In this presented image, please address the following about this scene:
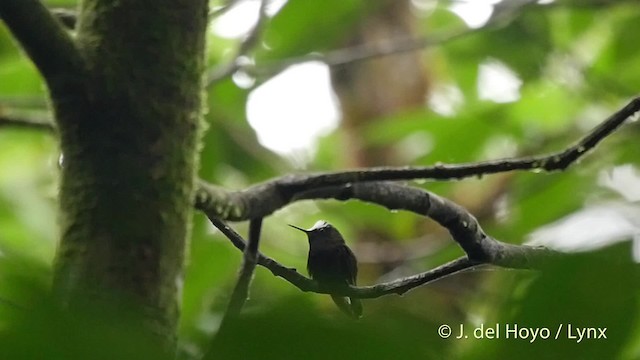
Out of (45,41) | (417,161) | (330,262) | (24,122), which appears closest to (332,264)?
(330,262)

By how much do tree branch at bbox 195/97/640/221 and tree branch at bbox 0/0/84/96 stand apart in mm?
64

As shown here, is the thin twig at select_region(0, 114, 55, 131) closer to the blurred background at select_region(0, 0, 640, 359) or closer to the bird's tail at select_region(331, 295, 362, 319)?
the blurred background at select_region(0, 0, 640, 359)

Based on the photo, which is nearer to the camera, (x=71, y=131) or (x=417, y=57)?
(x=71, y=131)

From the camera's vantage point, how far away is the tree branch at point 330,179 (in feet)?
1.01

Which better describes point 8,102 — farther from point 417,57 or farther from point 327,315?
point 417,57

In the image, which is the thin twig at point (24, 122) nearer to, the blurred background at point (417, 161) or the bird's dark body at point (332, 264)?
the blurred background at point (417, 161)

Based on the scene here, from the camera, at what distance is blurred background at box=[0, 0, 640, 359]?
0.14 meters

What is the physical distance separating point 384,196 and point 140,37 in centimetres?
12

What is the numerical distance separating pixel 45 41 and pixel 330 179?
109mm

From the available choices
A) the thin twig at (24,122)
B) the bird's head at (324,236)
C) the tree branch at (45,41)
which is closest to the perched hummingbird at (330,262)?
the bird's head at (324,236)

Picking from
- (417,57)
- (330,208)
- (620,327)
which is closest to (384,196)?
(620,327)

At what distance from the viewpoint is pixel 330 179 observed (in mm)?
306

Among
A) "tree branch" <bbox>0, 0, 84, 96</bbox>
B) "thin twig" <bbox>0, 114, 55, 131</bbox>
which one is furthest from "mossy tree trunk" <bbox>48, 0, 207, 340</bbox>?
"thin twig" <bbox>0, 114, 55, 131</bbox>

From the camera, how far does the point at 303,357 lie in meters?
0.12
